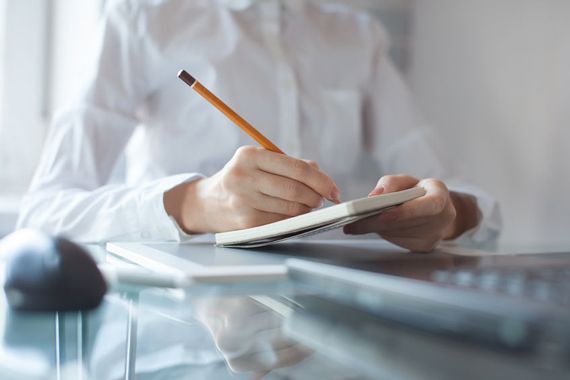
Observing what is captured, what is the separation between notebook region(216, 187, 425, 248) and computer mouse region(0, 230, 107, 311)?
0.16 metres

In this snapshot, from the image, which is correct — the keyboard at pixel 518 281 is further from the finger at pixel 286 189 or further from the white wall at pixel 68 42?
the white wall at pixel 68 42

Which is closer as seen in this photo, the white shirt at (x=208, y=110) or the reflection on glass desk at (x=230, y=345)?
the reflection on glass desk at (x=230, y=345)

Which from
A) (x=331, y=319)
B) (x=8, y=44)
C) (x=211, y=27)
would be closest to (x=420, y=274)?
(x=331, y=319)

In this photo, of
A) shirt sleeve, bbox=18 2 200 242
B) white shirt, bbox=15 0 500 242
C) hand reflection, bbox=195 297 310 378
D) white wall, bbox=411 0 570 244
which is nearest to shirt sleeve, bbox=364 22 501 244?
white shirt, bbox=15 0 500 242

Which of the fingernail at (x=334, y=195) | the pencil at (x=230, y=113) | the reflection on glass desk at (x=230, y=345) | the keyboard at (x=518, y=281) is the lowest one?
the reflection on glass desk at (x=230, y=345)

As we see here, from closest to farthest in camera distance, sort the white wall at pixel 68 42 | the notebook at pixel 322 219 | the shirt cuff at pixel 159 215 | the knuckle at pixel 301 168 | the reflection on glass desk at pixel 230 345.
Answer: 1. the reflection on glass desk at pixel 230 345
2. the notebook at pixel 322 219
3. the knuckle at pixel 301 168
4. the shirt cuff at pixel 159 215
5. the white wall at pixel 68 42

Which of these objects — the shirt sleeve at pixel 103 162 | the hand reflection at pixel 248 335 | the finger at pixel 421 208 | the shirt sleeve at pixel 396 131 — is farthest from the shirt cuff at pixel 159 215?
the shirt sleeve at pixel 396 131

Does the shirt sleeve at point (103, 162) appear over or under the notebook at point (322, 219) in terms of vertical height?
over

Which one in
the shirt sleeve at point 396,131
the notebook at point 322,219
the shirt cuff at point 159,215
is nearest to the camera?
the notebook at point 322,219

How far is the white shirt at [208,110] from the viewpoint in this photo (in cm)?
79

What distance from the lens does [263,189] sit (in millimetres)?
572

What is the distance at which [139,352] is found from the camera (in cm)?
30

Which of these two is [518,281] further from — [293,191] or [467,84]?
[467,84]

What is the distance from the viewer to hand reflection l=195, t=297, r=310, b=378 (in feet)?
0.91
